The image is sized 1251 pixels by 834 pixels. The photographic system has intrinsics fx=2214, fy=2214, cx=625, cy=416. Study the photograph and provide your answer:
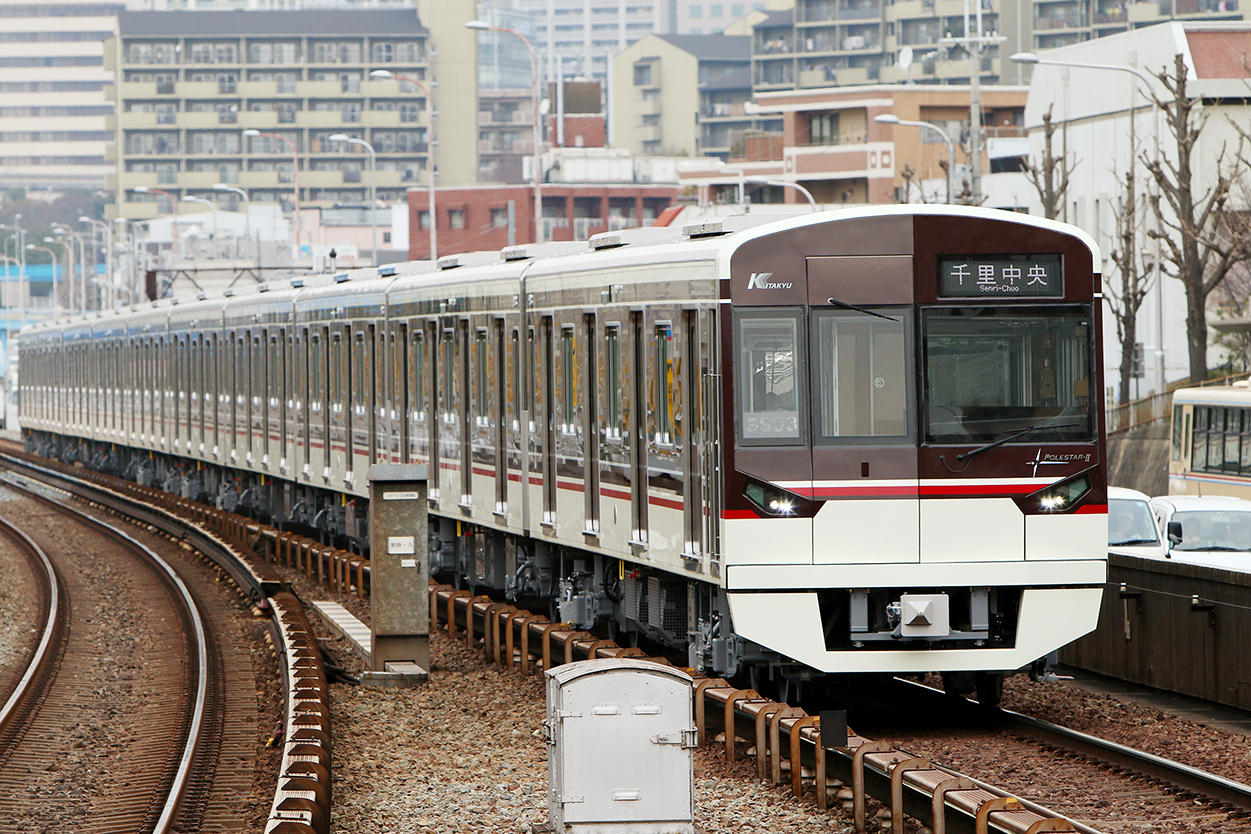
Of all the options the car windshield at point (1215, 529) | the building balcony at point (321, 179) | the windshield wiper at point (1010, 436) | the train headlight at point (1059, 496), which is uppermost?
the building balcony at point (321, 179)

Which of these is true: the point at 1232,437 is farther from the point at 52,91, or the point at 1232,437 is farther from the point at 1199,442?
the point at 52,91

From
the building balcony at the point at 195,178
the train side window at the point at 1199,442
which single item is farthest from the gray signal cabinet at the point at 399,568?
the building balcony at the point at 195,178

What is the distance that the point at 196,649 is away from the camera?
19734mm

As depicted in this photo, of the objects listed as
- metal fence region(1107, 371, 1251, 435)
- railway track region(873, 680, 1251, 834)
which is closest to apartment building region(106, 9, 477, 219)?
metal fence region(1107, 371, 1251, 435)

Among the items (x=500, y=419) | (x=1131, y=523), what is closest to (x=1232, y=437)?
(x=1131, y=523)

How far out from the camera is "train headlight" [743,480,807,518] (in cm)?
1243

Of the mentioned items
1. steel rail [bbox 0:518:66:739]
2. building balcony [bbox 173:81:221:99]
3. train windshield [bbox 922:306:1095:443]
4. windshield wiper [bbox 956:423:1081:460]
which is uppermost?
building balcony [bbox 173:81:221:99]

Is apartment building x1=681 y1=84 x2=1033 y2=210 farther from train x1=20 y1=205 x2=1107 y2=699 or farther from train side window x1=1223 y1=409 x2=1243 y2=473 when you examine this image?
train x1=20 y1=205 x2=1107 y2=699

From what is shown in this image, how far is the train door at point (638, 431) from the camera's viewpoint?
14.7 metres

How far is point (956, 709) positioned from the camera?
546 inches

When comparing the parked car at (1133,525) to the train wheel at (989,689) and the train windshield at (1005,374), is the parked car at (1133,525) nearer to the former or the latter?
the train wheel at (989,689)

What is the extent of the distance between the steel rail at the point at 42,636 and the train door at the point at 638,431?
4.60 m

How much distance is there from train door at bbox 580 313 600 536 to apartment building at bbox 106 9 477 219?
4933 inches

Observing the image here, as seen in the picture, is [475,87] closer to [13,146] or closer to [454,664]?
[13,146]
